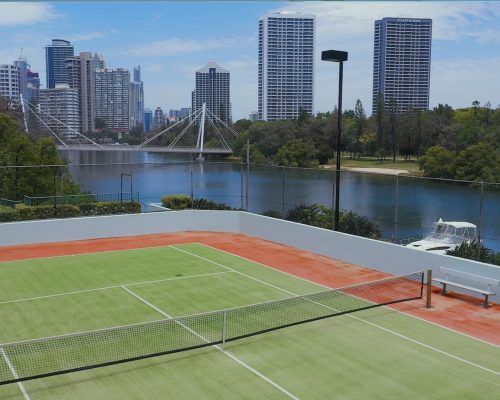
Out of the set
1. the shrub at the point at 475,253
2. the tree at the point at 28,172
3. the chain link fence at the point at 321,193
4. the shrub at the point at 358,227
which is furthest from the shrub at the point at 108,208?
the shrub at the point at 475,253

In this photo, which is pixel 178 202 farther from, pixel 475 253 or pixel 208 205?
pixel 475 253

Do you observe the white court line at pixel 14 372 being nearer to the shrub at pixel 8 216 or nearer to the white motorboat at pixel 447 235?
the shrub at pixel 8 216

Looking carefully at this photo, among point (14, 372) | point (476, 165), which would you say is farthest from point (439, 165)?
point (14, 372)

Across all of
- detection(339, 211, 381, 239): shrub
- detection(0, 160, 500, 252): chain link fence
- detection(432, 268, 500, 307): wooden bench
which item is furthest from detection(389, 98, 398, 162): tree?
detection(432, 268, 500, 307): wooden bench

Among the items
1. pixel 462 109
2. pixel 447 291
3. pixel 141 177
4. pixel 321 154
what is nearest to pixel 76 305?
pixel 447 291

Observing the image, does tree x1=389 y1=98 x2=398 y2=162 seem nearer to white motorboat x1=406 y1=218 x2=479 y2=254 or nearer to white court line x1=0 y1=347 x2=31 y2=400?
white motorboat x1=406 y1=218 x2=479 y2=254

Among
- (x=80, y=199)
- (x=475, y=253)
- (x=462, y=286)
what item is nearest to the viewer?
(x=462, y=286)
